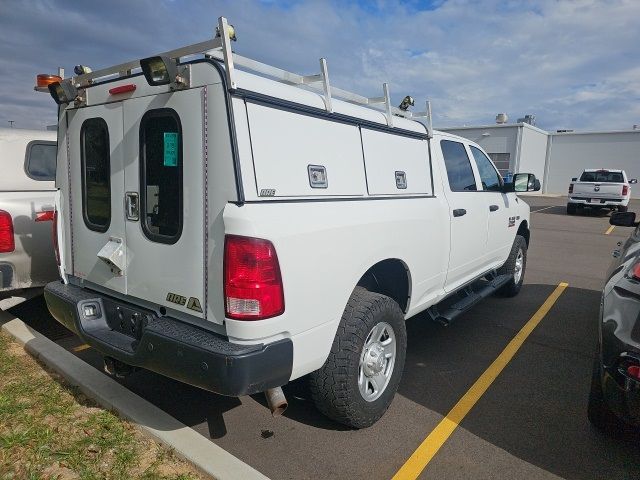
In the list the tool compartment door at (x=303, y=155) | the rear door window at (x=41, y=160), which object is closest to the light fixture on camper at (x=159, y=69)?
the tool compartment door at (x=303, y=155)

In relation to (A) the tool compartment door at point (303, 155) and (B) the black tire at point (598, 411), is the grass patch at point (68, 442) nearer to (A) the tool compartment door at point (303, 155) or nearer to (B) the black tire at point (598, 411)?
(A) the tool compartment door at point (303, 155)

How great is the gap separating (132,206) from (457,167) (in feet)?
10.1

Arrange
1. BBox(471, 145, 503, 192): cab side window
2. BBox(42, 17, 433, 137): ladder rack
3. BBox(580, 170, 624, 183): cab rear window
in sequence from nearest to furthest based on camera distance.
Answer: BBox(42, 17, 433, 137): ladder rack, BBox(471, 145, 503, 192): cab side window, BBox(580, 170, 624, 183): cab rear window

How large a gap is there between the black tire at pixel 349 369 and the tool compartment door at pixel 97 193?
136 centimetres

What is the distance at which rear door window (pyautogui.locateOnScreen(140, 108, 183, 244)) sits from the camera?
2506 millimetres

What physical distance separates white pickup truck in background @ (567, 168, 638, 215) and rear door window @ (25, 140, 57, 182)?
19.4 meters

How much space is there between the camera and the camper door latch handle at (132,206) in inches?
108

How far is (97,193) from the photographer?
308 cm

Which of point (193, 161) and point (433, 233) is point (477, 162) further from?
point (193, 161)

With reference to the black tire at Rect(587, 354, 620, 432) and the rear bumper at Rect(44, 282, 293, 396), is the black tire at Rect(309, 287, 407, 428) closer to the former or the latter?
the rear bumper at Rect(44, 282, 293, 396)

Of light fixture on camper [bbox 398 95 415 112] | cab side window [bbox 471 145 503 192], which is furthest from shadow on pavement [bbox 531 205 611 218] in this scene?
light fixture on camper [bbox 398 95 415 112]

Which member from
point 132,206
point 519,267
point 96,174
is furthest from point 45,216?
point 519,267

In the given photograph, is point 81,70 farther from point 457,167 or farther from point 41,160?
point 457,167

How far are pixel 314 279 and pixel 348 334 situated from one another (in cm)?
52
